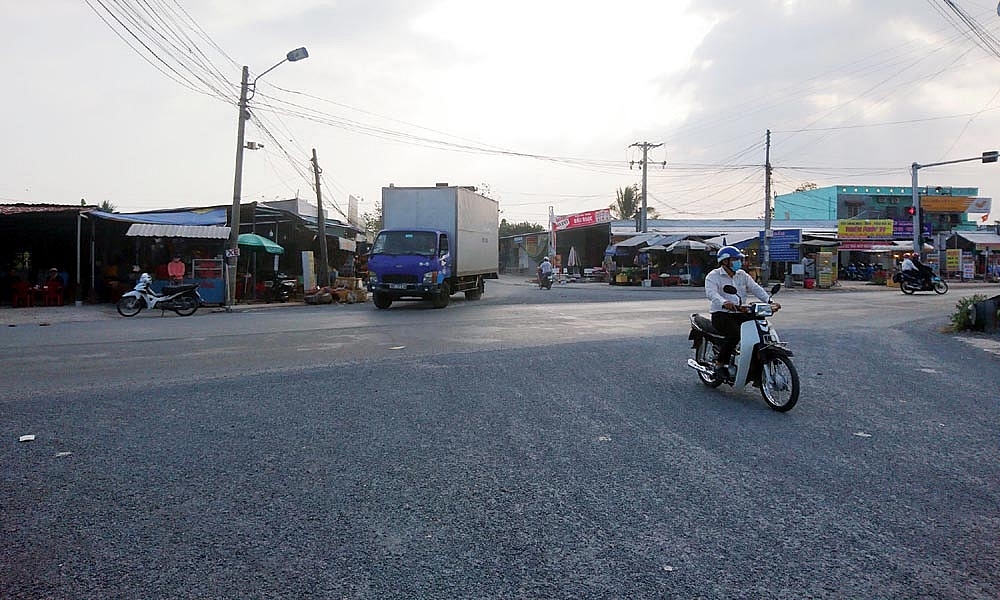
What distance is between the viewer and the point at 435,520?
13.6 feet

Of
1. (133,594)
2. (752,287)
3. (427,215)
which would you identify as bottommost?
(133,594)

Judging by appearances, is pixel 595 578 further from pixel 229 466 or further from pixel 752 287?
pixel 752 287

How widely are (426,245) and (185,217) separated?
36.0 feet

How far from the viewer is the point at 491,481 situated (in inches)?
191

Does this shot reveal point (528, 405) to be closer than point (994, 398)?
Yes

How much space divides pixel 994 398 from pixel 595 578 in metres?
6.58

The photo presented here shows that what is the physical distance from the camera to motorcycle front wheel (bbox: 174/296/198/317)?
20.4m

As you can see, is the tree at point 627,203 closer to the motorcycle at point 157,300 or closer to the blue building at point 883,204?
the blue building at point 883,204

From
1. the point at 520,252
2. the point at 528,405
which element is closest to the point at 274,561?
the point at 528,405

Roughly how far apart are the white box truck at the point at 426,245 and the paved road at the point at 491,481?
1115 centimetres

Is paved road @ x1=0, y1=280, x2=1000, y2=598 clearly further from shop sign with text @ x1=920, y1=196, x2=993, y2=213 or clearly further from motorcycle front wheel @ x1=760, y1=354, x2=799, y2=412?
shop sign with text @ x1=920, y1=196, x2=993, y2=213

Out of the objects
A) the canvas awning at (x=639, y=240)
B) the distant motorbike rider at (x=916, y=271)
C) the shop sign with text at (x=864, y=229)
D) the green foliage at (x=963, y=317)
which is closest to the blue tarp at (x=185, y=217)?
the green foliage at (x=963, y=317)

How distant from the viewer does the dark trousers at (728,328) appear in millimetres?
7812

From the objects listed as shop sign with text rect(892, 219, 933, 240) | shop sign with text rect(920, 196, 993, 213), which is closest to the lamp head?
shop sign with text rect(892, 219, 933, 240)
